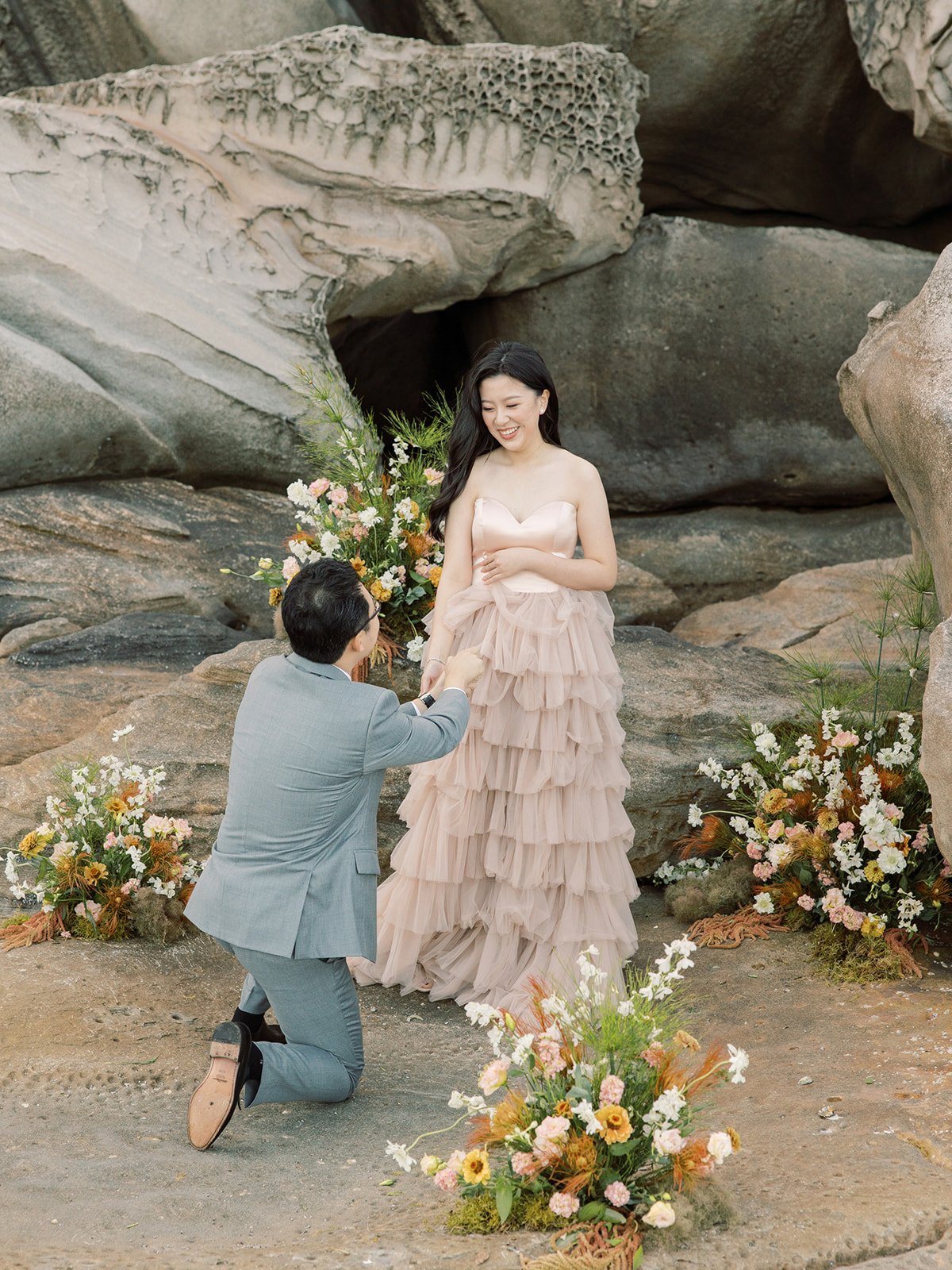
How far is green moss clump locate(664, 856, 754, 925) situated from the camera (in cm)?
468

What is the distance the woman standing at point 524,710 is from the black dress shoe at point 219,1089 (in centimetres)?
103

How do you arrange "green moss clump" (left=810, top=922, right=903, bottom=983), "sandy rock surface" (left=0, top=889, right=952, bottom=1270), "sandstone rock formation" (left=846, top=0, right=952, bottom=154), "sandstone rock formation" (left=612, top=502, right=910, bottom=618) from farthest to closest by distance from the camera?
"sandstone rock formation" (left=612, top=502, right=910, bottom=618) < "sandstone rock formation" (left=846, top=0, right=952, bottom=154) < "green moss clump" (left=810, top=922, right=903, bottom=983) < "sandy rock surface" (left=0, top=889, right=952, bottom=1270)

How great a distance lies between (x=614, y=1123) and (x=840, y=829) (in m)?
2.00

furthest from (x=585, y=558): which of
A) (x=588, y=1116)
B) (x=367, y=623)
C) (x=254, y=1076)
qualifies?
(x=588, y=1116)

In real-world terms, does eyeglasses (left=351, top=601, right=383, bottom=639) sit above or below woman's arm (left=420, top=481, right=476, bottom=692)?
below

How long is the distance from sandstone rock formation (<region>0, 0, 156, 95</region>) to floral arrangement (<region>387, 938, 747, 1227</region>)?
6.97 m

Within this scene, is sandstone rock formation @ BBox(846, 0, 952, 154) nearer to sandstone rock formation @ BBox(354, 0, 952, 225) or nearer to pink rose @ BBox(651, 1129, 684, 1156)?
sandstone rock formation @ BBox(354, 0, 952, 225)

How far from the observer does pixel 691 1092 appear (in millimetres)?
2750

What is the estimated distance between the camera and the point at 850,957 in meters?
4.18

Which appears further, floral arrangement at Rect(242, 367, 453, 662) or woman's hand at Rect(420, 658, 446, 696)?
floral arrangement at Rect(242, 367, 453, 662)

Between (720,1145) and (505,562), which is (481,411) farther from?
(720,1145)

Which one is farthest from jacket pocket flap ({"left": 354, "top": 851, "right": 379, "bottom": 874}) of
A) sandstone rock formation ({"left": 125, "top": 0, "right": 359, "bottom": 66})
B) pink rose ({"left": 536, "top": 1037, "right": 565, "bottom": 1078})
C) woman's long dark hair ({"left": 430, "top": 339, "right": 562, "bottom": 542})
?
sandstone rock formation ({"left": 125, "top": 0, "right": 359, "bottom": 66})

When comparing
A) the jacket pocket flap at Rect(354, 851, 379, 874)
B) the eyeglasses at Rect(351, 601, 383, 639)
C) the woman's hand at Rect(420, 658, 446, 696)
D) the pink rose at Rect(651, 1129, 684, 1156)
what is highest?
the eyeglasses at Rect(351, 601, 383, 639)

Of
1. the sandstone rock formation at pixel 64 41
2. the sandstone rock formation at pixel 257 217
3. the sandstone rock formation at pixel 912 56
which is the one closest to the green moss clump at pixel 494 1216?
the sandstone rock formation at pixel 257 217
